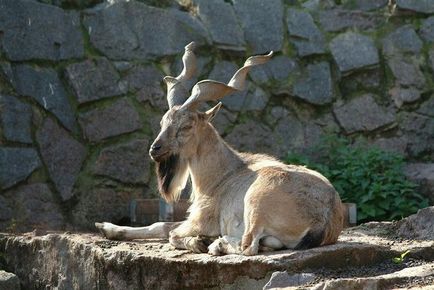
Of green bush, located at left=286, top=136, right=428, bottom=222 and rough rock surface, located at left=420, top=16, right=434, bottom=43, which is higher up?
rough rock surface, located at left=420, top=16, right=434, bottom=43

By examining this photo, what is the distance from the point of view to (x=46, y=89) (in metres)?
7.89

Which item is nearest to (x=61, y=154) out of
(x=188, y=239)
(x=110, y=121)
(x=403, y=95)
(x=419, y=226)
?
(x=110, y=121)

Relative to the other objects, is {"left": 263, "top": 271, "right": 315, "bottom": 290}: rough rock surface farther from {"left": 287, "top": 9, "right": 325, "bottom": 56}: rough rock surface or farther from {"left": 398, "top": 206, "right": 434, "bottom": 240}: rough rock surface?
{"left": 287, "top": 9, "right": 325, "bottom": 56}: rough rock surface

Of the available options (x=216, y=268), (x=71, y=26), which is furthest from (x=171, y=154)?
(x=71, y=26)

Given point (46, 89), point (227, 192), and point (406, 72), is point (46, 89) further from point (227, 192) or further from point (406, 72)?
point (406, 72)

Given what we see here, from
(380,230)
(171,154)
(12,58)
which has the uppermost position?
(12,58)

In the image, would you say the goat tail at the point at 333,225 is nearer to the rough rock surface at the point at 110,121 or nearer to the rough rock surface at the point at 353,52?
the rough rock surface at the point at 110,121

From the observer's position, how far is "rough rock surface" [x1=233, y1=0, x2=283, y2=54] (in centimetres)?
883

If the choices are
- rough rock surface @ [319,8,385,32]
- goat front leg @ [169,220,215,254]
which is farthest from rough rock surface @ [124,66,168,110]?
goat front leg @ [169,220,215,254]

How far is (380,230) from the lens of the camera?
6.58 metres

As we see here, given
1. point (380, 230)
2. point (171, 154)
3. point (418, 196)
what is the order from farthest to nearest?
1. point (418, 196)
2. point (380, 230)
3. point (171, 154)

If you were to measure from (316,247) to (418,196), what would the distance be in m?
3.08

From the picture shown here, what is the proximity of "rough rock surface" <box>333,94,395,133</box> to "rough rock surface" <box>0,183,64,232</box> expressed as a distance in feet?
9.47

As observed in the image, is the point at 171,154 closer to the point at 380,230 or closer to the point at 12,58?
the point at 380,230
